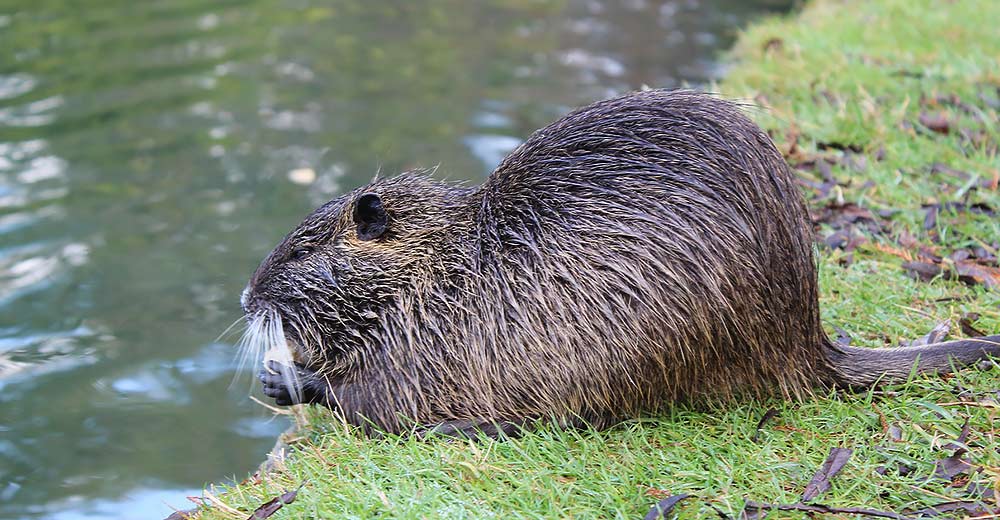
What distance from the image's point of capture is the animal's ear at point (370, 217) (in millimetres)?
2992

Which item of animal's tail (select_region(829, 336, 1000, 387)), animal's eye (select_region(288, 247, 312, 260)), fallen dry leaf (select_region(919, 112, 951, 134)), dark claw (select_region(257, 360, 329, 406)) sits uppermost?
animal's eye (select_region(288, 247, 312, 260))

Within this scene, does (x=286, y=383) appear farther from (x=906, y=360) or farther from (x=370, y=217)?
(x=906, y=360)

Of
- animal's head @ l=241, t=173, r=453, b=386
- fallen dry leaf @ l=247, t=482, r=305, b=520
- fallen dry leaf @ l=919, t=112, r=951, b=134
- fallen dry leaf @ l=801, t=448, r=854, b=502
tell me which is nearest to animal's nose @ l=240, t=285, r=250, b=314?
animal's head @ l=241, t=173, r=453, b=386

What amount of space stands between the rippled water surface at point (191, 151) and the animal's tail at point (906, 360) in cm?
198

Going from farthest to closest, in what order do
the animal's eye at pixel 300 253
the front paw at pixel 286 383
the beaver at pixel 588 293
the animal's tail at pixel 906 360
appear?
the animal's eye at pixel 300 253 → the front paw at pixel 286 383 → the animal's tail at pixel 906 360 → the beaver at pixel 588 293

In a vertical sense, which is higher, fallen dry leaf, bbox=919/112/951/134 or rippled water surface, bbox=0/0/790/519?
fallen dry leaf, bbox=919/112/951/134

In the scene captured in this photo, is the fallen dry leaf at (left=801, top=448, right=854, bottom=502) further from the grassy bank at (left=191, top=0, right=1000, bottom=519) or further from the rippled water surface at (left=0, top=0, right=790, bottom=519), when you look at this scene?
the rippled water surface at (left=0, top=0, right=790, bottom=519)

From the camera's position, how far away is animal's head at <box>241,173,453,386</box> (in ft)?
9.77

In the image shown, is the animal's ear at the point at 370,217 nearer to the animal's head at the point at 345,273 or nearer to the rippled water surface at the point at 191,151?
the animal's head at the point at 345,273

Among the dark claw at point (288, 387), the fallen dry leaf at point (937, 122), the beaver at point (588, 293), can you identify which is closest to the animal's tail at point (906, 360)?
the beaver at point (588, 293)

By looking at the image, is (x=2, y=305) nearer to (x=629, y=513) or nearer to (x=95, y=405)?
(x=95, y=405)

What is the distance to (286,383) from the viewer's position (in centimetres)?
297

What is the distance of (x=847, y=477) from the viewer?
2439 millimetres

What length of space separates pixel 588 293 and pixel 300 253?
97cm
